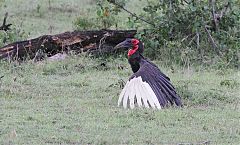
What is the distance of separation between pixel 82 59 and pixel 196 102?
2.78 metres

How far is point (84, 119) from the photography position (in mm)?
6680

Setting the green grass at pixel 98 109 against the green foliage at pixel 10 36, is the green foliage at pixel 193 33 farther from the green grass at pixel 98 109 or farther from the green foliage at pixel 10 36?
the green foliage at pixel 10 36

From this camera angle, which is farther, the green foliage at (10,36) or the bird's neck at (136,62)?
the green foliage at (10,36)

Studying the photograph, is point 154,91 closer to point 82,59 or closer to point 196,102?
point 196,102

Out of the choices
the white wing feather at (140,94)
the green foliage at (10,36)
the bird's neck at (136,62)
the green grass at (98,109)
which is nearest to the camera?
the green grass at (98,109)

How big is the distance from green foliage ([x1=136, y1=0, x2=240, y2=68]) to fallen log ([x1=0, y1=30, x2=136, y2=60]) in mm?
510

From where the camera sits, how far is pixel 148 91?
700 cm

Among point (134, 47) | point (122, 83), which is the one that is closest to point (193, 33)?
point (122, 83)

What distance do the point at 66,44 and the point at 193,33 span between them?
188 centimetres

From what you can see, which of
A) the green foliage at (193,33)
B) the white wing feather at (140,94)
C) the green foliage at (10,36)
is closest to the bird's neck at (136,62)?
the white wing feather at (140,94)

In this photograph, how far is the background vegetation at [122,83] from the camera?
6137mm

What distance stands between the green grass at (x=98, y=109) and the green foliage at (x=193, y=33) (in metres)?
0.35

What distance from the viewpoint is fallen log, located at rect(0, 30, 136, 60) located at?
9906 millimetres

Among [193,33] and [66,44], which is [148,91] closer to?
[66,44]
